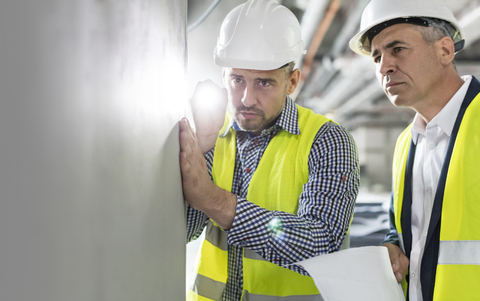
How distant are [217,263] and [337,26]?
3.38m

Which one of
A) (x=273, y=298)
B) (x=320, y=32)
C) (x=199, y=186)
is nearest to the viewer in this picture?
(x=199, y=186)

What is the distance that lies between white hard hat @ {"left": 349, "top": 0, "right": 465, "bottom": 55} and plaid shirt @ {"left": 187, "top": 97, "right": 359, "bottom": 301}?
1.77 ft

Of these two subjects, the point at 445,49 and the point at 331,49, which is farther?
the point at 331,49

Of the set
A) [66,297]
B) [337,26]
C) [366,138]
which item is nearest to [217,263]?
[66,297]

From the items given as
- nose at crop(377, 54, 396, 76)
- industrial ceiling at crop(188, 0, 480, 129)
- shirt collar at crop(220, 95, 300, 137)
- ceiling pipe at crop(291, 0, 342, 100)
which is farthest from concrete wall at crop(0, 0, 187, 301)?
ceiling pipe at crop(291, 0, 342, 100)

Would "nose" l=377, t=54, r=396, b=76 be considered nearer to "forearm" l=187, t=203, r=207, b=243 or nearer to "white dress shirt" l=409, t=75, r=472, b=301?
"white dress shirt" l=409, t=75, r=472, b=301

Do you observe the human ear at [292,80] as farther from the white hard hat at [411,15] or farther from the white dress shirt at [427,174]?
the white dress shirt at [427,174]

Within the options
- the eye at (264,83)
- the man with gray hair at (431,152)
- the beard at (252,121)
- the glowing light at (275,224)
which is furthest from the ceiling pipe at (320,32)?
the glowing light at (275,224)

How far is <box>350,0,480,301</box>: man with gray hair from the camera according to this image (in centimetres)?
120

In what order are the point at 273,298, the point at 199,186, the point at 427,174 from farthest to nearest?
the point at 427,174 → the point at 273,298 → the point at 199,186

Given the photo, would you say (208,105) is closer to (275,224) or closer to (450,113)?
(275,224)

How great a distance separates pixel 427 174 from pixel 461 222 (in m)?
0.26

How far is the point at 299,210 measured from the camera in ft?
4.06

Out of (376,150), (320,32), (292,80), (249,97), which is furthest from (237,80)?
(376,150)
